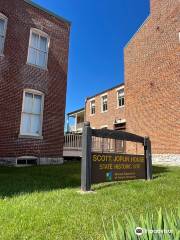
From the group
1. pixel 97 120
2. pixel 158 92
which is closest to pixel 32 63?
pixel 158 92

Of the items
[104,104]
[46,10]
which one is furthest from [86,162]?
[104,104]

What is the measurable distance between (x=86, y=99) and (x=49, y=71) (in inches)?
695

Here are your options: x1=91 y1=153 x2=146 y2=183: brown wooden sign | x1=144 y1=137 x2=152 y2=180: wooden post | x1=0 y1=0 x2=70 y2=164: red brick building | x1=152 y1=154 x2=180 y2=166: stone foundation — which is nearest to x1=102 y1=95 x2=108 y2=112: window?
x1=152 y1=154 x2=180 y2=166: stone foundation

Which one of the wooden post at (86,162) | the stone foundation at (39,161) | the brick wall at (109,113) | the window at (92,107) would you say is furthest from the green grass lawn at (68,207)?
the window at (92,107)

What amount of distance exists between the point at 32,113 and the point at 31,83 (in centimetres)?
162

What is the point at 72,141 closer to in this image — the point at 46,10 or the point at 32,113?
the point at 32,113

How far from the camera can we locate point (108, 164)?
6.71 m

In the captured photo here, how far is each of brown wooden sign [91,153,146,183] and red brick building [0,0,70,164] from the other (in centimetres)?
701

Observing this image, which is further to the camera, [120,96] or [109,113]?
[109,113]

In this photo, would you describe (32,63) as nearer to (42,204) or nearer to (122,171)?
(122,171)

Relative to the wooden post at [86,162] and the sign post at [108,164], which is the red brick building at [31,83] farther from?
the wooden post at [86,162]

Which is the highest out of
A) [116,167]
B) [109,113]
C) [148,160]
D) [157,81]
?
[157,81]

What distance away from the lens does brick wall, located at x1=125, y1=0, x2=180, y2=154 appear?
16.5m

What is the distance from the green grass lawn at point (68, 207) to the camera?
338 centimetres
